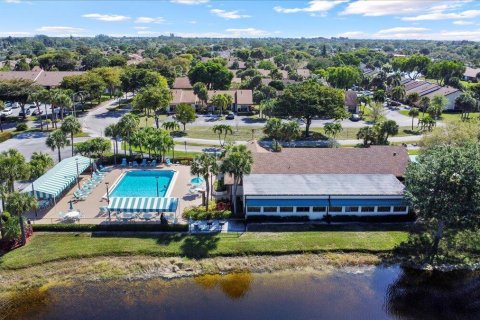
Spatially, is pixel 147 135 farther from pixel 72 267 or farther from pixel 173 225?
pixel 72 267

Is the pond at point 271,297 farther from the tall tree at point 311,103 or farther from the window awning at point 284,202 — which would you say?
the tall tree at point 311,103

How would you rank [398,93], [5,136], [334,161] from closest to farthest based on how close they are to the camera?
[334,161], [5,136], [398,93]

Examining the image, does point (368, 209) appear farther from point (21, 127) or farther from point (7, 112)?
point (7, 112)

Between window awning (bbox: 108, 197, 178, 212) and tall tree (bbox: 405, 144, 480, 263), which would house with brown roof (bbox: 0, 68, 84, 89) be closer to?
window awning (bbox: 108, 197, 178, 212)

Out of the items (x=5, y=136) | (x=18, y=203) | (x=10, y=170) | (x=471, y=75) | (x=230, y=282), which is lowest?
(x=230, y=282)

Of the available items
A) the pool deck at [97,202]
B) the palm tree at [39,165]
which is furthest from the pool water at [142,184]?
the palm tree at [39,165]

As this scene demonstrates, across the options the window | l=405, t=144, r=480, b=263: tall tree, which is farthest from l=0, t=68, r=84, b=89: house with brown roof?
l=405, t=144, r=480, b=263: tall tree

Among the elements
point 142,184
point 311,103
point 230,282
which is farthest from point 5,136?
point 230,282
